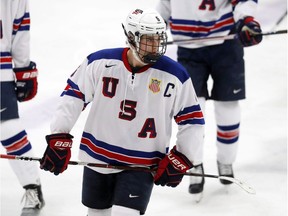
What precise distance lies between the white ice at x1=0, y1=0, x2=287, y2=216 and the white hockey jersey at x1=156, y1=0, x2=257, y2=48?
2.69 feet

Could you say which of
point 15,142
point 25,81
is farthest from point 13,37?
point 15,142

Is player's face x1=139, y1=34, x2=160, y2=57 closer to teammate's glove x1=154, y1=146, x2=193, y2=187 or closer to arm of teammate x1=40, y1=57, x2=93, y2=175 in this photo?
arm of teammate x1=40, y1=57, x2=93, y2=175

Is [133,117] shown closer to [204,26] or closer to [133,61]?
[133,61]

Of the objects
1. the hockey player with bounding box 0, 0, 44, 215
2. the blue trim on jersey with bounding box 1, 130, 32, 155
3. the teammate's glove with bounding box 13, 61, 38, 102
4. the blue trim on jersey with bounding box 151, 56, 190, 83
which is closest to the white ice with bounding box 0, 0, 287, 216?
the hockey player with bounding box 0, 0, 44, 215

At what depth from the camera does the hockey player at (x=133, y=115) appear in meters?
2.71

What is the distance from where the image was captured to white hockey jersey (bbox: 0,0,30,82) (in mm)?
3404

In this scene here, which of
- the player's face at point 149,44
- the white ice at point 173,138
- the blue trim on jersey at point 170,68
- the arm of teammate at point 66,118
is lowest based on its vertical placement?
the white ice at point 173,138

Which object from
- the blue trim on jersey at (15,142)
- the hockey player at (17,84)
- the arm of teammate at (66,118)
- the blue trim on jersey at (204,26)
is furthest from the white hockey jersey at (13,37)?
the blue trim on jersey at (204,26)

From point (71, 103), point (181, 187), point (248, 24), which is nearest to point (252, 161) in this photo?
point (181, 187)

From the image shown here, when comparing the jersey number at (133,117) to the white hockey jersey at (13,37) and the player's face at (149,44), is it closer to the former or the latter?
the player's face at (149,44)

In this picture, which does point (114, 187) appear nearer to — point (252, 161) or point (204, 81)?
point (204, 81)

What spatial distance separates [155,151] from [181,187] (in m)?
1.21

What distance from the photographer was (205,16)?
376 cm

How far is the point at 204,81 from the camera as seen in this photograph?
3.85 meters
